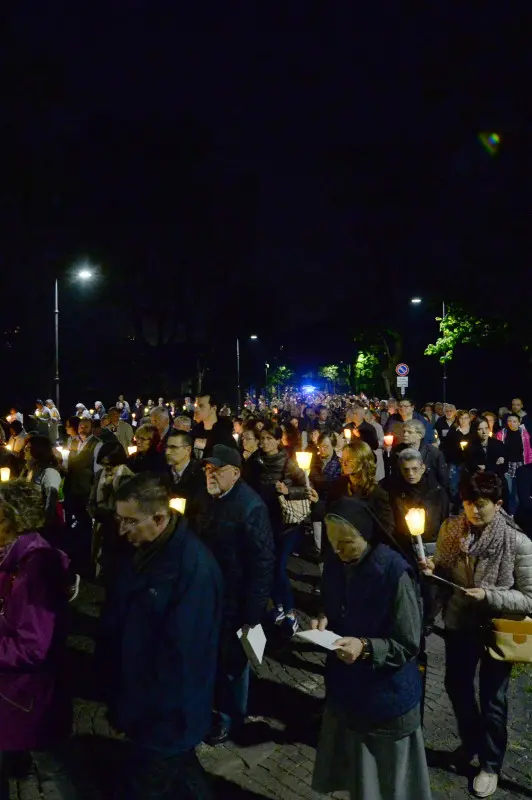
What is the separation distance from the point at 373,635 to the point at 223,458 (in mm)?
1941

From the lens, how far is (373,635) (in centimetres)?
343

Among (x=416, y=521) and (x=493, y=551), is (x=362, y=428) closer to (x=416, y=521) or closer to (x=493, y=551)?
(x=416, y=521)

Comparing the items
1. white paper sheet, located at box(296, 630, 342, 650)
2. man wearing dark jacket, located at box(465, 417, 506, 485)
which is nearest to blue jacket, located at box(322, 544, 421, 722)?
white paper sheet, located at box(296, 630, 342, 650)

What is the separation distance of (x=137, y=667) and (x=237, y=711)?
94.3 inches

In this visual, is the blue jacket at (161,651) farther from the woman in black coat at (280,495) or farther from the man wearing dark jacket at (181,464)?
the woman in black coat at (280,495)

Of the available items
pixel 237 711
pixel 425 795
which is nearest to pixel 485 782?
pixel 425 795

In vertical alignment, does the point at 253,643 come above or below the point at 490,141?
below

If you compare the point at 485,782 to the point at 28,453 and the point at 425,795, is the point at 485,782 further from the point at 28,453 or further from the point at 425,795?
the point at 28,453

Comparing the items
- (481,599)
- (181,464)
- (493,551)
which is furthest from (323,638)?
(181,464)

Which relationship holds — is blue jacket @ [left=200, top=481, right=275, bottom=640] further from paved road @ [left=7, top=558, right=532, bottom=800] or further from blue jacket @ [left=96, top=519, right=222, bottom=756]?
blue jacket @ [left=96, top=519, right=222, bottom=756]

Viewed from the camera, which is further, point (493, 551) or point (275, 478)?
point (275, 478)

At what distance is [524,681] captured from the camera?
19.8ft

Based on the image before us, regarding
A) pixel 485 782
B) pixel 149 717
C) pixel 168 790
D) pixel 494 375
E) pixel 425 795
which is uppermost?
pixel 494 375

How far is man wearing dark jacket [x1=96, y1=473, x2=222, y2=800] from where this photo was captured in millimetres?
3020
